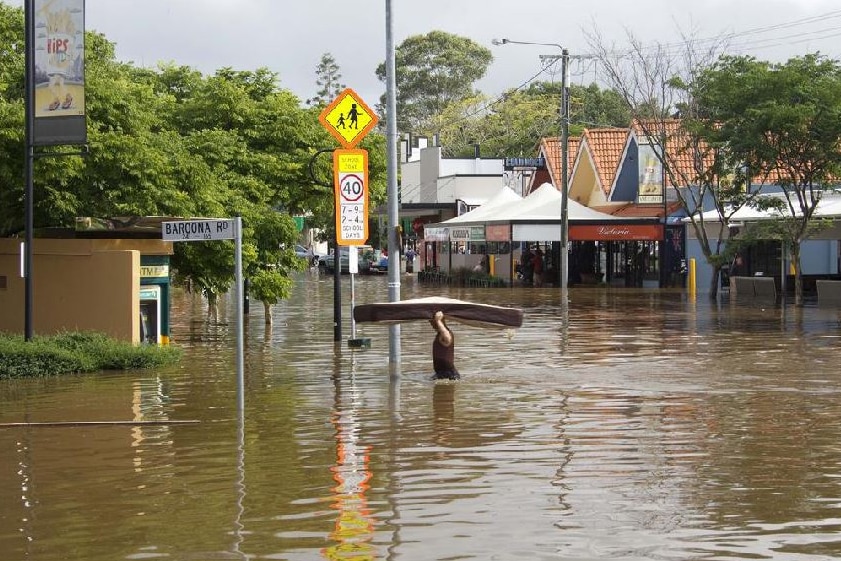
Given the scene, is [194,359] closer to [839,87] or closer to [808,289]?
[839,87]

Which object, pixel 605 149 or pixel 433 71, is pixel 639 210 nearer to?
pixel 605 149

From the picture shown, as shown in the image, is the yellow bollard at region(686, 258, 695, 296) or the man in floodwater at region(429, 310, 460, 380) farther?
the yellow bollard at region(686, 258, 695, 296)

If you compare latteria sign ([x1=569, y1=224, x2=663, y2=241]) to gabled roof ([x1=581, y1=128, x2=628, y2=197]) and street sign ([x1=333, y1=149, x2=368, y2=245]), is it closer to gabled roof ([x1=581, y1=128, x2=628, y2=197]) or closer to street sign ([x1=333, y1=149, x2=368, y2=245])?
gabled roof ([x1=581, y1=128, x2=628, y2=197])

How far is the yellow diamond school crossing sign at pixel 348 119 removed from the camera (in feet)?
77.6

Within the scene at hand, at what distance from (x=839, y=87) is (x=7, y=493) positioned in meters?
33.4

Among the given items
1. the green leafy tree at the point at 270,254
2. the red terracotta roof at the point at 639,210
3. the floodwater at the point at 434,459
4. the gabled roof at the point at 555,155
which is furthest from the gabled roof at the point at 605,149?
the floodwater at the point at 434,459

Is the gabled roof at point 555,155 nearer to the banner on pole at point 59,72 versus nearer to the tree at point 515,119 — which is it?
the tree at point 515,119

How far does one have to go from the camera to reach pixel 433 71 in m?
123

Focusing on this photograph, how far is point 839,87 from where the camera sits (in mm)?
39812

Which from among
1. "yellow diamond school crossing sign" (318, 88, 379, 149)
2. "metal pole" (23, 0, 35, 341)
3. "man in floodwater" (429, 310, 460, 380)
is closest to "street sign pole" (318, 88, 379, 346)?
"yellow diamond school crossing sign" (318, 88, 379, 149)

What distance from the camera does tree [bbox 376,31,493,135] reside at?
122 metres

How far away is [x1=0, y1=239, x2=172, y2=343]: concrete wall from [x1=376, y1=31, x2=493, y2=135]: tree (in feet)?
321

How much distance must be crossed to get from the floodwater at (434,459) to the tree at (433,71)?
99.3 m

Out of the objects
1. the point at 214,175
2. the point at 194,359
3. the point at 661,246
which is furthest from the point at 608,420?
the point at 661,246
